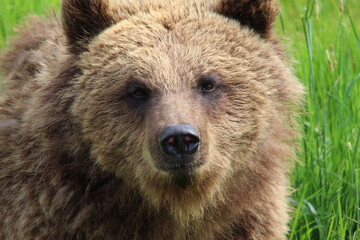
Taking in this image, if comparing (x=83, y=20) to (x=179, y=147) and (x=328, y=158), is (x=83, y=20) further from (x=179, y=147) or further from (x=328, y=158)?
(x=328, y=158)

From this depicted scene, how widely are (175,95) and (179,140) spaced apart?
42 centimetres

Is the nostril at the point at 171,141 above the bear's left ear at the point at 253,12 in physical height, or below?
below

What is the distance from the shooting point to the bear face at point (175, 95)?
15.3 ft

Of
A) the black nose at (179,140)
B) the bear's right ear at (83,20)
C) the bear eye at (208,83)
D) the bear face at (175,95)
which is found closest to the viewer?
the black nose at (179,140)

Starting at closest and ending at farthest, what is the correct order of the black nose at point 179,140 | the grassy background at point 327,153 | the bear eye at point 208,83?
the black nose at point 179,140 → the bear eye at point 208,83 → the grassy background at point 327,153

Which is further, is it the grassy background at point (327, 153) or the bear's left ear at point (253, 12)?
the grassy background at point (327, 153)

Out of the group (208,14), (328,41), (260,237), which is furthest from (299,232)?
(328,41)

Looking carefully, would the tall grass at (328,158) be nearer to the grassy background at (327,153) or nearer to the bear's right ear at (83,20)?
the grassy background at (327,153)

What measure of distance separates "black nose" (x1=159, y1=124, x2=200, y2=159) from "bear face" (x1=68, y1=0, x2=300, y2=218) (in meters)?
0.14

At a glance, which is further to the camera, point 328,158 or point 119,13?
point 328,158

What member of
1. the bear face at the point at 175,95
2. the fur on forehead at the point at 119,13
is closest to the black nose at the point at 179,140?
the bear face at the point at 175,95

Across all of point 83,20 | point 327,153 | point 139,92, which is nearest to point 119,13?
point 83,20

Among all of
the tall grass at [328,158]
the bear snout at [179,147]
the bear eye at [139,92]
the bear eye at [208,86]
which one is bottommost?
the tall grass at [328,158]

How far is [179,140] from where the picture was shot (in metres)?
4.30
